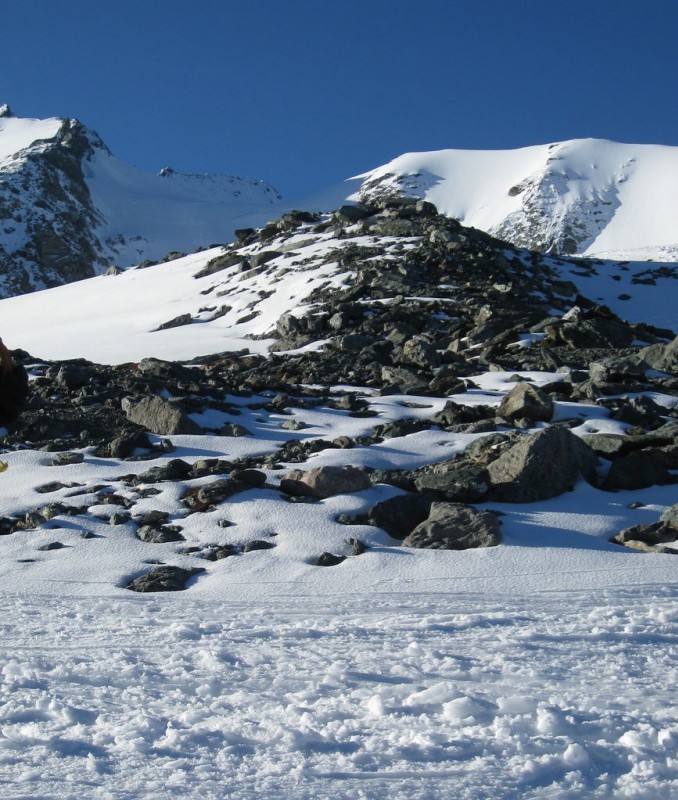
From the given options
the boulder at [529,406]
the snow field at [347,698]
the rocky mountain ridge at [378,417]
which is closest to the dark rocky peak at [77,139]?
the rocky mountain ridge at [378,417]

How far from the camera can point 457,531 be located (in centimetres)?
803

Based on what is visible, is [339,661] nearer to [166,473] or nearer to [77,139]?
[166,473]

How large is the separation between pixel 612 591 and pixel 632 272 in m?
27.2

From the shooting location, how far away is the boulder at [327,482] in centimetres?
920

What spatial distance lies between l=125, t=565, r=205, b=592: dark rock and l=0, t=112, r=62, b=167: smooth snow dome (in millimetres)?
148015

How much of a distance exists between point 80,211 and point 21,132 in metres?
37.0

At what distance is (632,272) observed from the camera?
31781 millimetres

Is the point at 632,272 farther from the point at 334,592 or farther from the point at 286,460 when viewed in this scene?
the point at 334,592

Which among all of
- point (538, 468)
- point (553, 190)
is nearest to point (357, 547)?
point (538, 468)

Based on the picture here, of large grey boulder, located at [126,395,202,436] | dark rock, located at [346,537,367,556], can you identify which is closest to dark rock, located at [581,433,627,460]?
dark rock, located at [346,537,367,556]

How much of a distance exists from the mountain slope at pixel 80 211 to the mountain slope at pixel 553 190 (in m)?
27.2

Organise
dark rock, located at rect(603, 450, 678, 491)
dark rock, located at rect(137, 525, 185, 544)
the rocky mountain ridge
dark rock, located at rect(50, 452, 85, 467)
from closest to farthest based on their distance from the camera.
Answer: dark rock, located at rect(137, 525, 185, 544), the rocky mountain ridge, dark rock, located at rect(603, 450, 678, 491), dark rock, located at rect(50, 452, 85, 467)

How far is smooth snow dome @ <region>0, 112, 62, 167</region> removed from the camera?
485 feet

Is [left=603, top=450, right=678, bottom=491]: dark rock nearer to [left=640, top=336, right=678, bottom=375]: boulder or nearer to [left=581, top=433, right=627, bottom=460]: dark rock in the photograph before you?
[left=581, top=433, right=627, bottom=460]: dark rock
